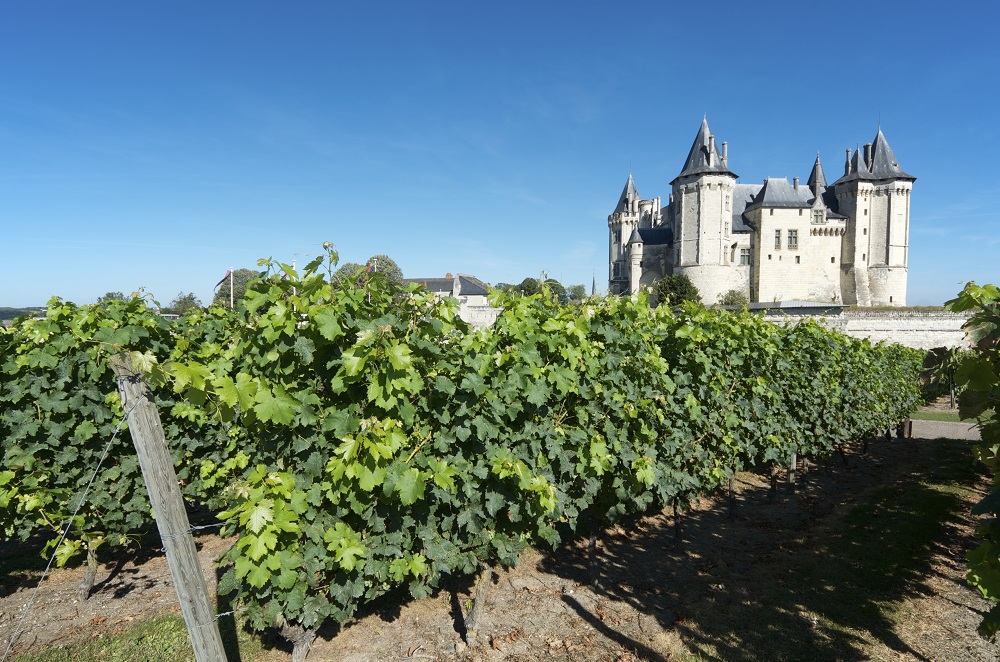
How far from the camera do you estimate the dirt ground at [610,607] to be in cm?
423

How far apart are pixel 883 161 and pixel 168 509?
7014 centimetres

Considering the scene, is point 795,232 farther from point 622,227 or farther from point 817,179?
point 622,227

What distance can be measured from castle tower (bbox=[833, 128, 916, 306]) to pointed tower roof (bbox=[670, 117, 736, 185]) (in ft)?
48.7

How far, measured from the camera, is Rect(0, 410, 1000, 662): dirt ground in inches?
167

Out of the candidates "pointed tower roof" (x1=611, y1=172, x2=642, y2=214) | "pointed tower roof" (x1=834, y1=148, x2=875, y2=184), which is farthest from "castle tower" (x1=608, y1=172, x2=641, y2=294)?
"pointed tower roof" (x1=834, y1=148, x2=875, y2=184)

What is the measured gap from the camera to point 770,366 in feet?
25.8

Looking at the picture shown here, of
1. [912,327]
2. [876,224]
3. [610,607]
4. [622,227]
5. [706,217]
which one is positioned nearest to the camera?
[610,607]

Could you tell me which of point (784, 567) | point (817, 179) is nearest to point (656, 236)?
point (817, 179)

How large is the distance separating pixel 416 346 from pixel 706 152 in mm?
58040

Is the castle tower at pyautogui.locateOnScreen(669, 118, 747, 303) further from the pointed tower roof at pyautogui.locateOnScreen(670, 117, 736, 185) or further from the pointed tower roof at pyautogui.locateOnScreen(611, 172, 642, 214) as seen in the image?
the pointed tower roof at pyautogui.locateOnScreen(611, 172, 642, 214)

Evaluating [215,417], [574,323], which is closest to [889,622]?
[574,323]

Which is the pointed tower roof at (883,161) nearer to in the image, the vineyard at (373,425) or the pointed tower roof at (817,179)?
the pointed tower roof at (817,179)

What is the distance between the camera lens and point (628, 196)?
2778 inches

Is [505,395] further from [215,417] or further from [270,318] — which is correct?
[215,417]
